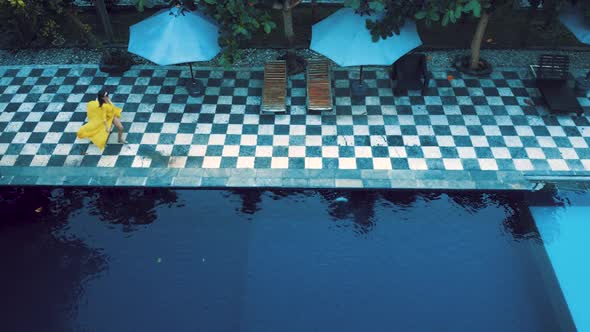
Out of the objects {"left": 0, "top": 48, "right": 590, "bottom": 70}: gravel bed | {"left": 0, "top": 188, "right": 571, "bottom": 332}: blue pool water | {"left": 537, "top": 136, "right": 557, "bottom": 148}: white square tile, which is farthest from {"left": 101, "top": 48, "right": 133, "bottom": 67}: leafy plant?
{"left": 537, "top": 136, "right": 557, "bottom": 148}: white square tile

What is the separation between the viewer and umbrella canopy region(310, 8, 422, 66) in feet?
30.9

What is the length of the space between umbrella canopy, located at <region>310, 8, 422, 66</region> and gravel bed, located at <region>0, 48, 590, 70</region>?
94.8 inches

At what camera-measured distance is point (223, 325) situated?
24.4ft

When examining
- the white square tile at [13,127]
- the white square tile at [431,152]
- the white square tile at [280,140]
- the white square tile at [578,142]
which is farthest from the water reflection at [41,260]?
the white square tile at [578,142]

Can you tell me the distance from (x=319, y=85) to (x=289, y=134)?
155 centimetres

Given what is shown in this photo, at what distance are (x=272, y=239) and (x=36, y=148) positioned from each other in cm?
551

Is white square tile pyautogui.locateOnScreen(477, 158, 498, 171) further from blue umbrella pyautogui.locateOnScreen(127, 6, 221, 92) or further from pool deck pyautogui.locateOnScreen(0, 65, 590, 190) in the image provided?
blue umbrella pyautogui.locateOnScreen(127, 6, 221, 92)

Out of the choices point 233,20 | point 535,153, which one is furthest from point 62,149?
point 535,153

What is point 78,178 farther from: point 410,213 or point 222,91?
point 410,213

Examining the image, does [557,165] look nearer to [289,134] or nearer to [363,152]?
[363,152]

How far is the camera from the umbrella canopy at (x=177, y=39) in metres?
9.66

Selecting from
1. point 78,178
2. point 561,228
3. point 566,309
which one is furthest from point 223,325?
point 561,228

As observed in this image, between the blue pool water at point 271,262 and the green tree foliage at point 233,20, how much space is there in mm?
3071

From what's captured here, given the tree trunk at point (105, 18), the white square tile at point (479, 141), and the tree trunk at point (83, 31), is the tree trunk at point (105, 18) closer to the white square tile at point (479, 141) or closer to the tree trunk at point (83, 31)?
the tree trunk at point (83, 31)
